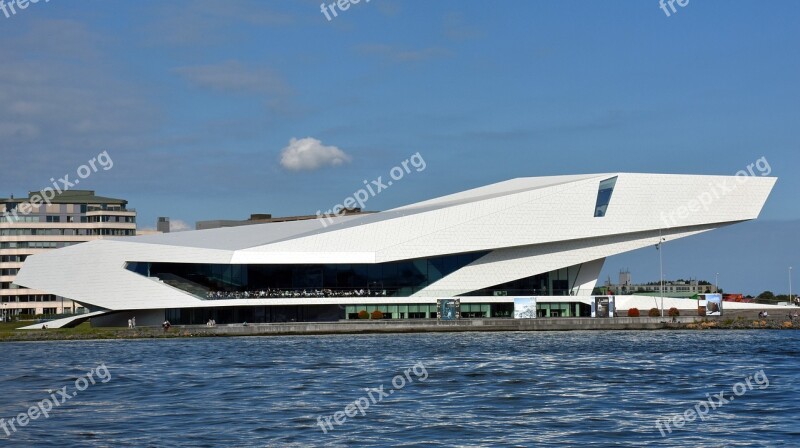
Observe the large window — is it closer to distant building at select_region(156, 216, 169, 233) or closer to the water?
the water


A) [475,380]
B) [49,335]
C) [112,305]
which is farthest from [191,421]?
[112,305]

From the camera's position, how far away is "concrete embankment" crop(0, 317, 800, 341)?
66.2 metres

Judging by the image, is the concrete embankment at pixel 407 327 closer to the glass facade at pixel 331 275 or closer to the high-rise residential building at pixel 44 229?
the glass facade at pixel 331 275

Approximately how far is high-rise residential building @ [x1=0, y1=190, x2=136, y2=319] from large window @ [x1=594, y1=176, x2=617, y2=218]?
65371 millimetres

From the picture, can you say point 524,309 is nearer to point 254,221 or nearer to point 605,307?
point 605,307

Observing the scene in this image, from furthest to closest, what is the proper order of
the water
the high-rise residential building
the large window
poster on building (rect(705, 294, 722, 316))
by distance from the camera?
the high-rise residential building, the large window, poster on building (rect(705, 294, 722, 316)), the water

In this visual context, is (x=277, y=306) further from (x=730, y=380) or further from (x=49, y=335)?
(x=730, y=380)

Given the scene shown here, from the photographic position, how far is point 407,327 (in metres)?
69.4

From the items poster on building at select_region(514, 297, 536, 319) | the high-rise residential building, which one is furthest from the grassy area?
the high-rise residential building

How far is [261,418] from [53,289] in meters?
52.4

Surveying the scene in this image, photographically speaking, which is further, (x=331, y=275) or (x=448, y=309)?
(x=331, y=275)

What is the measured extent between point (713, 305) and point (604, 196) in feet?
36.1

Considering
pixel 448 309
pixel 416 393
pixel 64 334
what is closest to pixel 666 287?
pixel 448 309

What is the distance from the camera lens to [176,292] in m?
73.0
